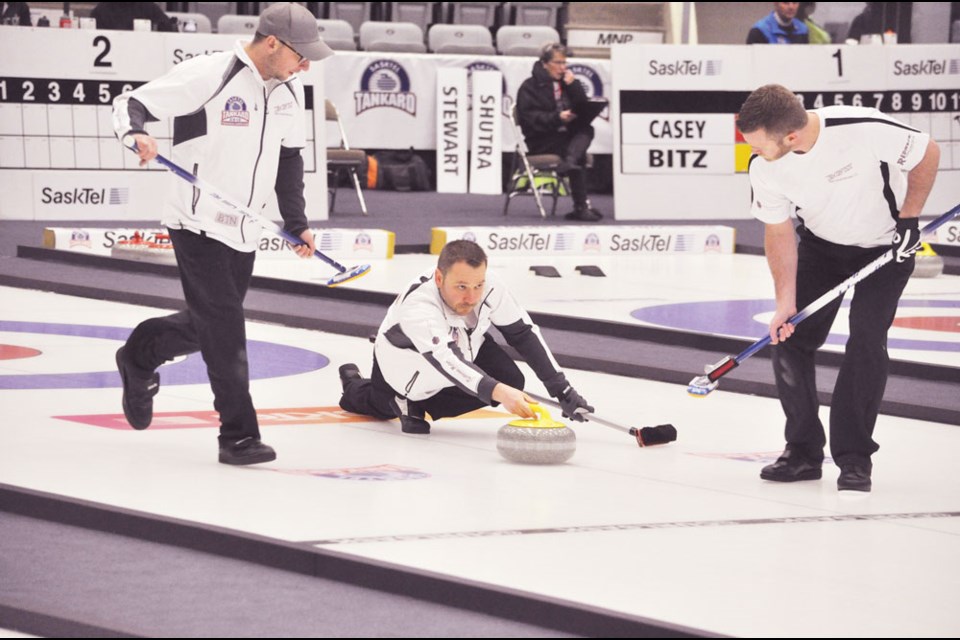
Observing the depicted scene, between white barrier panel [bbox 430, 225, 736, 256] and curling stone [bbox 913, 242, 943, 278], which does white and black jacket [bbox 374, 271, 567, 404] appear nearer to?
curling stone [bbox 913, 242, 943, 278]

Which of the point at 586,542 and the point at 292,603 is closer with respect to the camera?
the point at 292,603

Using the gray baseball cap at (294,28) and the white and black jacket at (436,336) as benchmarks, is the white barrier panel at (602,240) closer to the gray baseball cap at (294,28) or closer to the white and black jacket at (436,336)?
the white and black jacket at (436,336)

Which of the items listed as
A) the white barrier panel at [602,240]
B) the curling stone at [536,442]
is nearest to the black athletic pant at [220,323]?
the curling stone at [536,442]

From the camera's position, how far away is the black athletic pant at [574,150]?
1411cm

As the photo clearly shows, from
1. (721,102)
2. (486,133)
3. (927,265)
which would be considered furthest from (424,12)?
(927,265)

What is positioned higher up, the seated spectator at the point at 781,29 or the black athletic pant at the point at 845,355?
the seated spectator at the point at 781,29

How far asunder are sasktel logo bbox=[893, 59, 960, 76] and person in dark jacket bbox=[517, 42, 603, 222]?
109 inches

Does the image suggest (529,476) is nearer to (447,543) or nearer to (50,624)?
(447,543)

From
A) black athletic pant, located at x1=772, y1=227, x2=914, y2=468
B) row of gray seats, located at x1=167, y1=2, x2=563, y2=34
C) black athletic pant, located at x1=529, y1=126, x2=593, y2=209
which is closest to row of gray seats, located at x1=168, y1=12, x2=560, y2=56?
row of gray seats, located at x1=167, y1=2, x2=563, y2=34

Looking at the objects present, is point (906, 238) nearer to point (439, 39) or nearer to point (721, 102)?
point (721, 102)

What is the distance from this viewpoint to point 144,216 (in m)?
12.8

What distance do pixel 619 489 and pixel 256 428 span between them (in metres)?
1.15

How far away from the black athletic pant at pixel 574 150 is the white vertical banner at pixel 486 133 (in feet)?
6.84

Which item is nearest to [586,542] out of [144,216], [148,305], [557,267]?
[148,305]
